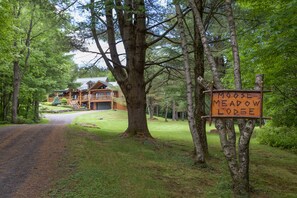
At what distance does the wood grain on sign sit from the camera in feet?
16.1

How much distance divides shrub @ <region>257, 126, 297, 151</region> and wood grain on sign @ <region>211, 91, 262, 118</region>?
33.4ft

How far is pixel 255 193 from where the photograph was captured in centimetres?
563

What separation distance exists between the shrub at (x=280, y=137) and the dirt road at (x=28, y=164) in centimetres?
1069

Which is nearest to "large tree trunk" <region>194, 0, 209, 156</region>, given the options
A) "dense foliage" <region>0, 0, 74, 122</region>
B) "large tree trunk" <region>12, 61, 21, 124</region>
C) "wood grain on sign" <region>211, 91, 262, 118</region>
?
"wood grain on sign" <region>211, 91, 262, 118</region>

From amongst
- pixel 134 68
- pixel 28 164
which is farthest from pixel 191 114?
pixel 134 68

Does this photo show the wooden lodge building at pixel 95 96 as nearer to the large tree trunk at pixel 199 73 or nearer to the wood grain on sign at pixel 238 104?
the large tree trunk at pixel 199 73

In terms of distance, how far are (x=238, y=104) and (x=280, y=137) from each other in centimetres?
1161

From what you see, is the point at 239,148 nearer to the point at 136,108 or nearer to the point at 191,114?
the point at 191,114

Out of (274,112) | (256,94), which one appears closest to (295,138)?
(274,112)

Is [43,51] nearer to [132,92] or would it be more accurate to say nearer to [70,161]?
[132,92]

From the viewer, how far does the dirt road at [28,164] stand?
5292mm

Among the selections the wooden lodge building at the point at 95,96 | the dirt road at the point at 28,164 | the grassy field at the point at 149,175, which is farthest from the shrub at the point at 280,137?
the wooden lodge building at the point at 95,96

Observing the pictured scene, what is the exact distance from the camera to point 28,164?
22.8ft

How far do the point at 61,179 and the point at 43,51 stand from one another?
21.7 meters
